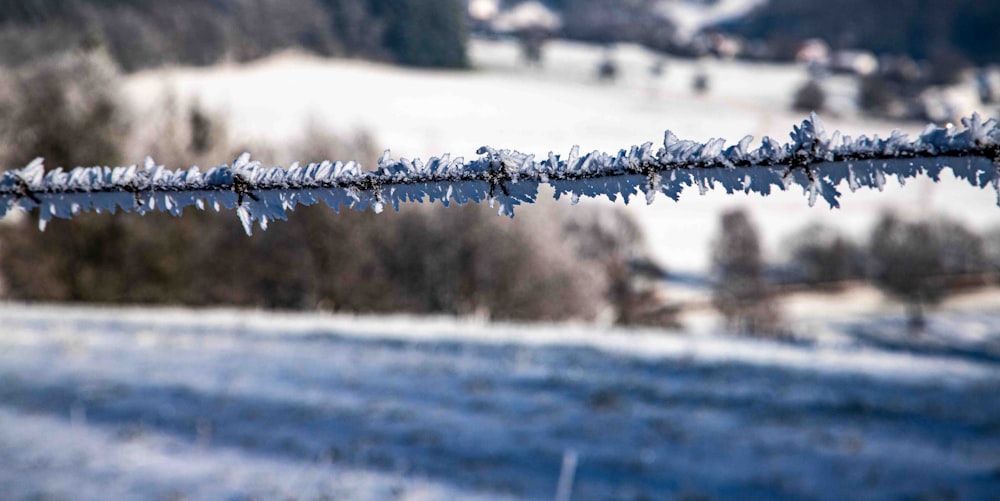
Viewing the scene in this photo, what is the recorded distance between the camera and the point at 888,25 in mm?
103625

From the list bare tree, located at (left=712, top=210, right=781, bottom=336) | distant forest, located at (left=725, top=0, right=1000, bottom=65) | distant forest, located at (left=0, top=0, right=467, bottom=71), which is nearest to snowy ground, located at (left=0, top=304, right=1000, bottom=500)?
distant forest, located at (left=0, top=0, right=467, bottom=71)

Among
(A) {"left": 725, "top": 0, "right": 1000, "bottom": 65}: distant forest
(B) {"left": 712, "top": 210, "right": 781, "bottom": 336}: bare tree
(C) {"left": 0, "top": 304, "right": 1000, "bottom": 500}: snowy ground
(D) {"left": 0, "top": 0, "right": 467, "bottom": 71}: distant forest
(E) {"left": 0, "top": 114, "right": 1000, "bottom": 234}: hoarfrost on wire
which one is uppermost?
(A) {"left": 725, "top": 0, "right": 1000, "bottom": 65}: distant forest

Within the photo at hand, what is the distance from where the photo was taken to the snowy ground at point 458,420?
4.80 meters

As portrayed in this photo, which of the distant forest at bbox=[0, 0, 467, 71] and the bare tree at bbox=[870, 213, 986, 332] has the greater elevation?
the distant forest at bbox=[0, 0, 467, 71]

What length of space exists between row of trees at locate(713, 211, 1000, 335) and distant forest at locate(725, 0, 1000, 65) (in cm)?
2646

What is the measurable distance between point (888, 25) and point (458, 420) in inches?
4897

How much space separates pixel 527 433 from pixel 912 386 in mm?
6338

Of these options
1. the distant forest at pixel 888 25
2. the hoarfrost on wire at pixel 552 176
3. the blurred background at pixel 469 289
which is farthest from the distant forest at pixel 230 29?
the distant forest at pixel 888 25

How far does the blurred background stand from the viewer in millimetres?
5137

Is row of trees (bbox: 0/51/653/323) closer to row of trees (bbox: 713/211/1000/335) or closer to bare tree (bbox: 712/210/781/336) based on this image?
bare tree (bbox: 712/210/781/336)

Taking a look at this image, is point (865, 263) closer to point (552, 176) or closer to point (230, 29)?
point (230, 29)

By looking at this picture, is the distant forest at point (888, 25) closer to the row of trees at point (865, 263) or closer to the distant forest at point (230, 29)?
the row of trees at point (865, 263)

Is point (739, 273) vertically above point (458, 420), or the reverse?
point (739, 273)

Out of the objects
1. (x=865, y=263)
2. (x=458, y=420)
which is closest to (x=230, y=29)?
(x=458, y=420)
